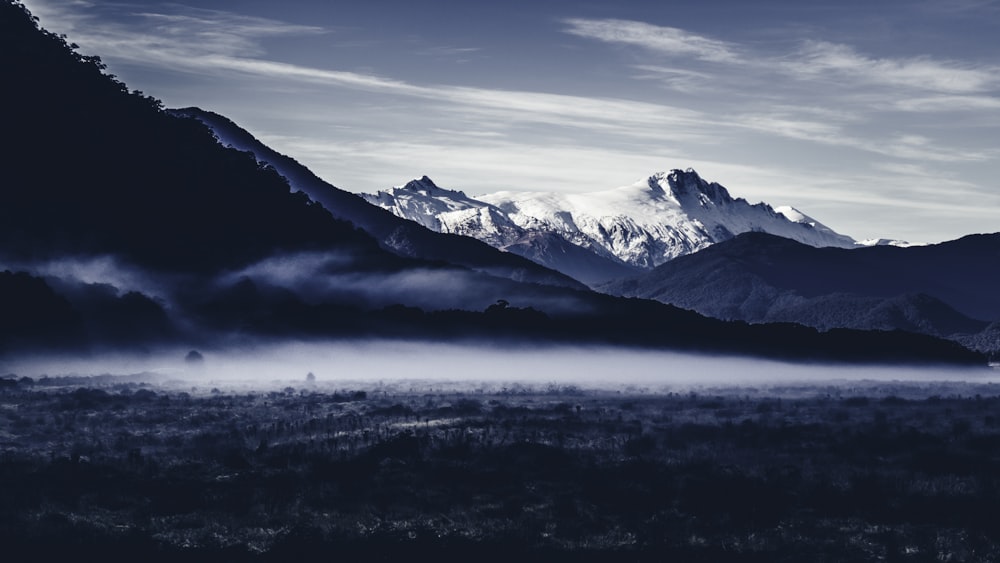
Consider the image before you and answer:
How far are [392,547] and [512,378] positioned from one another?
131 metres

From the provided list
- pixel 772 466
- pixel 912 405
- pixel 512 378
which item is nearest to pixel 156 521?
pixel 772 466

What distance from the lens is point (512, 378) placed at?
568 feet

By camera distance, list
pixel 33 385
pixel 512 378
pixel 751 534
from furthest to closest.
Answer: pixel 512 378, pixel 33 385, pixel 751 534

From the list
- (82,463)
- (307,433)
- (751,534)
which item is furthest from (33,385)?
(751,534)

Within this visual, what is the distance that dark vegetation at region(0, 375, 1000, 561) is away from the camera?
42.5 metres

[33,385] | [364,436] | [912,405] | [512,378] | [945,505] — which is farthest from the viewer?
[512,378]

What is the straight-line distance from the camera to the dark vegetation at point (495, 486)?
4250 centimetres

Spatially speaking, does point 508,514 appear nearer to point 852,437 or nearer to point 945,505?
point 945,505

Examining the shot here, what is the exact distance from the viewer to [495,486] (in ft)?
171

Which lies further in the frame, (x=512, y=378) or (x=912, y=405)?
(x=512, y=378)

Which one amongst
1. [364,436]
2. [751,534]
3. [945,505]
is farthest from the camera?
[364,436]

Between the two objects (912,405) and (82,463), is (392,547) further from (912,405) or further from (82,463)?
(912,405)

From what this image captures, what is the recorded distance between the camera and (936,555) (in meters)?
40.8

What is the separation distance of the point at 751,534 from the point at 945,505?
9.80 metres
